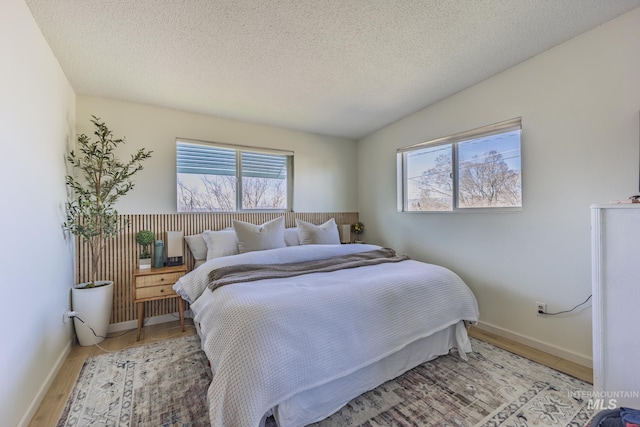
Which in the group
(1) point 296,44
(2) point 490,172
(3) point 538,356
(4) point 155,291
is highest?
(1) point 296,44

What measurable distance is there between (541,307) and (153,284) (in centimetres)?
360

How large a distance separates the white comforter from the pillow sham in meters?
0.77

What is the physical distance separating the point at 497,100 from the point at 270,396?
3067 millimetres

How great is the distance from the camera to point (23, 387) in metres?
1.46

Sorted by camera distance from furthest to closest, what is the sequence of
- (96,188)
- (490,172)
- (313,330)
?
1. (490,172)
2. (96,188)
3. (313,330)

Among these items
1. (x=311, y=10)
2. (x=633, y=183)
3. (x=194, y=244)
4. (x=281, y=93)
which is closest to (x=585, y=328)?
(x=633, y=183)

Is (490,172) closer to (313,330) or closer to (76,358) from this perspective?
(313,330)

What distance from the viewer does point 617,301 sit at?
1423 millimetres

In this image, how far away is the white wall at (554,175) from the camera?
6.02 feet

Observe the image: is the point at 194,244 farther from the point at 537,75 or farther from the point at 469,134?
the point at 537,75

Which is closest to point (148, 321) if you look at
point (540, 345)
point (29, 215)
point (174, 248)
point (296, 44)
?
point (174, 248)

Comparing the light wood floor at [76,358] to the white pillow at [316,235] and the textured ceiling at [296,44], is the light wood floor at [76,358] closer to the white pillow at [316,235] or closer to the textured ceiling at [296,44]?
the white pillow at [316,235]

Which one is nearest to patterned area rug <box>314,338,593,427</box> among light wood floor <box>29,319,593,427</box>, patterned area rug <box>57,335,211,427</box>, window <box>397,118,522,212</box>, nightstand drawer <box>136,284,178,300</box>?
light wood floor <box>29,319,593,427</box>

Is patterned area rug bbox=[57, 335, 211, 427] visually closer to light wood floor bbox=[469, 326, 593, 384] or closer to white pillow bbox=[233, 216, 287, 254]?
white pillow bbox=[233, 216, 287, 254]
